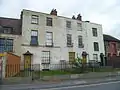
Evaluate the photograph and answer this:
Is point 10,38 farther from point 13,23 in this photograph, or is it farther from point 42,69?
point 42,69

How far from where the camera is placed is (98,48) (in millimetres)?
33250

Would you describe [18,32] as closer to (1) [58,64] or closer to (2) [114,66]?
(1) [58,64]

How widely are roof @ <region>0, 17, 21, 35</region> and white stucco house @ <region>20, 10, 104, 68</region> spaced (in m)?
1.52

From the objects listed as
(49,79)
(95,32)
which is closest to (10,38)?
(49,79)

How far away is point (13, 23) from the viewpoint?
28484mm

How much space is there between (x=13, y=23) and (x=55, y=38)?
7.51m

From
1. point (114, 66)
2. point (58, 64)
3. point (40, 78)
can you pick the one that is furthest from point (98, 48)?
point (40, 78)

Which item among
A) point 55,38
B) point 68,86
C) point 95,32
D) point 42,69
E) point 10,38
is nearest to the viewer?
point 68,86

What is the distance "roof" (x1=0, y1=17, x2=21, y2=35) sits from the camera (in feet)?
88.7

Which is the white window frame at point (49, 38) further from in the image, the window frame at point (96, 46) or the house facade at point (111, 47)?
the house facade at point (111, 47)

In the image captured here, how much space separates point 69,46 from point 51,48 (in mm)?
3540

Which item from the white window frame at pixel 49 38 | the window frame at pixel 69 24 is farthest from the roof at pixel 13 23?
the window frame at pixel 69 24

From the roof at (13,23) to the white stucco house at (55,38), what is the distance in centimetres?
152

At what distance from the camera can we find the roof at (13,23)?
27.0 meters
